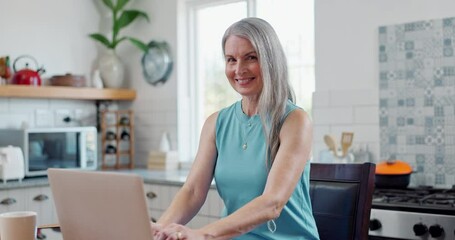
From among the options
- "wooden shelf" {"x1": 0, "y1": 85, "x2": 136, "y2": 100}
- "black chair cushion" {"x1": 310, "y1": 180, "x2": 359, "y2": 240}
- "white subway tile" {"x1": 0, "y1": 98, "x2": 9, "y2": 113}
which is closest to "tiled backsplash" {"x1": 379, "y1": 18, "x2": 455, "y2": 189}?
"black chair cushion" {"x1": 310, "y1": 180, "x2": 359, "y2": 240}

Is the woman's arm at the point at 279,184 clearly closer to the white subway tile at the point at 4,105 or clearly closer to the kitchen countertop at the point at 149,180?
the kitchen countertop at the point at 149,180

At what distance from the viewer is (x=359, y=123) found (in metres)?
3.48

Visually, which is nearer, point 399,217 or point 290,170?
point 290,170

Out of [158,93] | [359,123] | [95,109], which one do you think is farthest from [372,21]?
[95,109]

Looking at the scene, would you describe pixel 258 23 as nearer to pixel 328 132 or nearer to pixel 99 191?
pixel 99 191

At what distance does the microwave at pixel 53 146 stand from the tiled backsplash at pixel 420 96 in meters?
2.04

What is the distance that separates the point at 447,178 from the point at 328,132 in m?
0.75

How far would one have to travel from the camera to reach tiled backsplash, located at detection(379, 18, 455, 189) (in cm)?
314

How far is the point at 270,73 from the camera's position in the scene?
1.64 metres

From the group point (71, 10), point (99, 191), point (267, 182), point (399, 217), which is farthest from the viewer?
point (71, 10)

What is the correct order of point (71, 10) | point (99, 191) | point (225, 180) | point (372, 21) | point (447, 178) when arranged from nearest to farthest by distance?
point (99, 191) < point (225, 180) < point (447, 178) < point (372, 21) < point (71, 10)

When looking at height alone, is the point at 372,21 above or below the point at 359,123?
above

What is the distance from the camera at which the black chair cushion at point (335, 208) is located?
1.76 metres

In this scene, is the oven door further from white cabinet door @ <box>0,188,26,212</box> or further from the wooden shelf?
the wooden shelf
